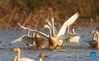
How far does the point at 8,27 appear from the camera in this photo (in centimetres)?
4494

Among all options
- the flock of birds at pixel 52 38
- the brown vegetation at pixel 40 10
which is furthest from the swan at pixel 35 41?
the brown vegetation at pixel 40 10

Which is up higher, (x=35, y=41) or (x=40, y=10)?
(x=40, y=10)

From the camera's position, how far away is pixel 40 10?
164ft

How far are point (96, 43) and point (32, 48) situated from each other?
8.18 ft

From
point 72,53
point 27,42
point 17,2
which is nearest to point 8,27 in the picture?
point 17,2

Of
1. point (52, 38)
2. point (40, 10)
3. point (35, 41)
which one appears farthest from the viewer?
point (40, 10)

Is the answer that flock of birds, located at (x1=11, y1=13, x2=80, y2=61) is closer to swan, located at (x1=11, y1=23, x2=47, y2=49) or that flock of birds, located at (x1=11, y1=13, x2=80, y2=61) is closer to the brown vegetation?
swan, located at (x1=11, y1=23, x2=47, y2=49)

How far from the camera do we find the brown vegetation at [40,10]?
152ft

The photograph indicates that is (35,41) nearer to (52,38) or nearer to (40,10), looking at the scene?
(52,38)

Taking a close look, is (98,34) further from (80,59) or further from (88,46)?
(80,59)

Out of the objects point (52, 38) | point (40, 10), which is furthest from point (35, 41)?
point (40, 10)

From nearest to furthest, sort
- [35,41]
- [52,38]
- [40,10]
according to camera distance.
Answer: [52,38] < [35,41] < [40,10]

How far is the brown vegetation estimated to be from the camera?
46188 mm

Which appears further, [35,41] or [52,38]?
[35,41]
